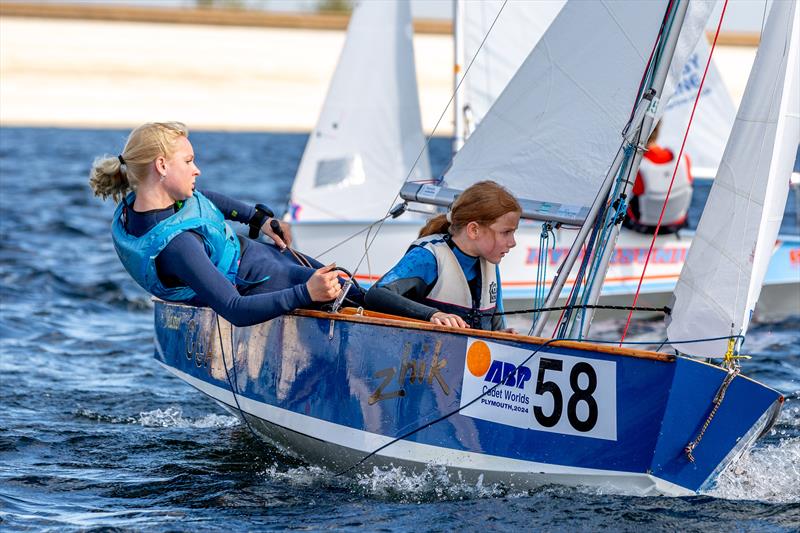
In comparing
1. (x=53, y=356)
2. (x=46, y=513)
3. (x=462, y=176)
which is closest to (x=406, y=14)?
(x=53, y=356)

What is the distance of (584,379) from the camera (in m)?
4.04

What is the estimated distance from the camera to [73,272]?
35.4 feet

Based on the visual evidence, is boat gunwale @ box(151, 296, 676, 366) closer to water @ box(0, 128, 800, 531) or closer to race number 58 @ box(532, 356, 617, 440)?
race number 58 @ box(532, 356, 617, 440)

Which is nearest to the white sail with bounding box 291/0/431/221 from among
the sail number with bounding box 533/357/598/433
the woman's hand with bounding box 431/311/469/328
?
the woman's hand with bounding box 431/311/469/328

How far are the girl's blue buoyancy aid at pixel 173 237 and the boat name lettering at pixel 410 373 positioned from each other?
789 millimetres

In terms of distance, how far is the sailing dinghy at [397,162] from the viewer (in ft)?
29.2

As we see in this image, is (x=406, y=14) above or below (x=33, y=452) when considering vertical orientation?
above

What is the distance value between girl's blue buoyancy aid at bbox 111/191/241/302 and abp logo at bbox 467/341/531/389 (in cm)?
110

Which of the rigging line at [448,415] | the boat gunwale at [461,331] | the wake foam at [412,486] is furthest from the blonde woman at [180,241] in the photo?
the wake foam at [412,486]

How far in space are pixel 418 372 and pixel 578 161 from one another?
1.36 metres

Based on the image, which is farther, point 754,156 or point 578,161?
point 578,161

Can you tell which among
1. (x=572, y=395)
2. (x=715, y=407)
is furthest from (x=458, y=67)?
(x=715, y=407)

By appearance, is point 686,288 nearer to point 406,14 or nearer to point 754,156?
point 754,156

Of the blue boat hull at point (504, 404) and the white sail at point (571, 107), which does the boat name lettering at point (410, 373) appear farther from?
Result: the white sail at point (571, 107)
